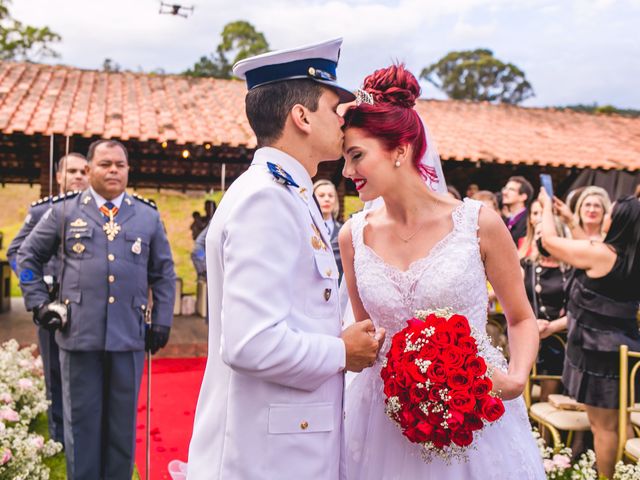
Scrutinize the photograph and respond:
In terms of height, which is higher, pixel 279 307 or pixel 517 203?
pixel 517 203

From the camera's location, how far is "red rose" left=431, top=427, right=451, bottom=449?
175 cm

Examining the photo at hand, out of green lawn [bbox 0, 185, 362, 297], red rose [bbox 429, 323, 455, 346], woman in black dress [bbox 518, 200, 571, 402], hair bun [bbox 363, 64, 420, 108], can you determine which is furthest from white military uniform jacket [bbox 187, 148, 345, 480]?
green lawn [bbox 0, 185, 362, 297]

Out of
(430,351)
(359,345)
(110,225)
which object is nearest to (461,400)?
(430,351)

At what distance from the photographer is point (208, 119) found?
10.8m

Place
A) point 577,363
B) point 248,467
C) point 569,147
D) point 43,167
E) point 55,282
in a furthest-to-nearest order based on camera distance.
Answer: point 569,147 → point 43,167 → point 55,282 → point 577,363 → point 248,467

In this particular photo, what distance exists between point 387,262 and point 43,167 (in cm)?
935

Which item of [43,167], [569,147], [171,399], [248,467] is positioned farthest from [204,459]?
[569,147]

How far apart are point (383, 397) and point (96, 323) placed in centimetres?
216

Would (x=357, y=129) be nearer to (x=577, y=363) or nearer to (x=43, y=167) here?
(x=577, y=363)

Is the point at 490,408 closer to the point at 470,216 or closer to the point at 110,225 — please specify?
the point at 470,216

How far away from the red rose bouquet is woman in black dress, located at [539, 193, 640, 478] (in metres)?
1.96

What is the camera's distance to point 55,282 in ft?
13.1

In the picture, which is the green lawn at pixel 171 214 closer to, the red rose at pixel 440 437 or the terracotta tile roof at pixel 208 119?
the terracotta tile roof at pixel 208 119

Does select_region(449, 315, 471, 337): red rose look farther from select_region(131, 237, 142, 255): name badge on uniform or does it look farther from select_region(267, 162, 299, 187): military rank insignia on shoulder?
select_region(131, 237, 142, 255): name badge on uniform
